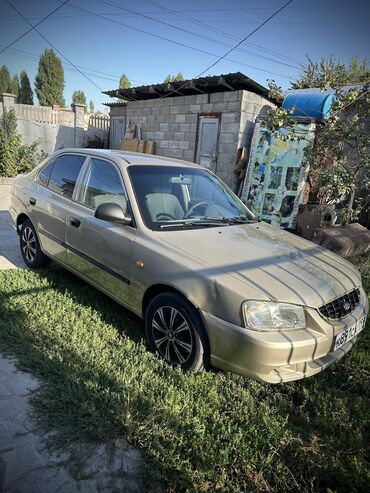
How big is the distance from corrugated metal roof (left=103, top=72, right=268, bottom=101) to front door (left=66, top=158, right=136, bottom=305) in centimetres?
570

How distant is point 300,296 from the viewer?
7.79 feet

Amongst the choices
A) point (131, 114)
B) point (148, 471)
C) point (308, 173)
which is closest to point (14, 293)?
point (148, 471)

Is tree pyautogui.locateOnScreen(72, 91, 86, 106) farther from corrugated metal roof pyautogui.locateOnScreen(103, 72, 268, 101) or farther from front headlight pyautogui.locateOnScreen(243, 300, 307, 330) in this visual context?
front headlight pyautogui.locateOnScreen(243, 300, 307, 330)

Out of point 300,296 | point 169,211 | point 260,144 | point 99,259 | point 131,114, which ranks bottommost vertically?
point 99,259

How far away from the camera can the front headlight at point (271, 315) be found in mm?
2281

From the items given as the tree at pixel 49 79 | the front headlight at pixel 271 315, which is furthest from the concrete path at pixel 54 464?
the tree at pixel 49 79

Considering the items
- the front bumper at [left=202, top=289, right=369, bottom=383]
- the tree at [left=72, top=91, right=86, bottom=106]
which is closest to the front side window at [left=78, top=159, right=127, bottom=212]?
the front bumper at [left=202, top=289, right=369, bottom=383]

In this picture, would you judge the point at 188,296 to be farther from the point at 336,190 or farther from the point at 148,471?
the point at 336,190

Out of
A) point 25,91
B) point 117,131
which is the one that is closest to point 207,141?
point 117,131

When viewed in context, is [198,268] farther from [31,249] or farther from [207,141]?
[207,141]

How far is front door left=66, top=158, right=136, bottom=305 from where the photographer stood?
10.1ft

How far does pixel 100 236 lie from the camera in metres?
3.30

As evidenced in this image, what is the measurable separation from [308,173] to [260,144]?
1347mm

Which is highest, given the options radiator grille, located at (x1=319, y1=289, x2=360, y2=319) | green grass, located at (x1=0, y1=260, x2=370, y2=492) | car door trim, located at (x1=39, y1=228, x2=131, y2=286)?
radiator grille, located at (x1=319, y1=289, x2=360, y2=319)
